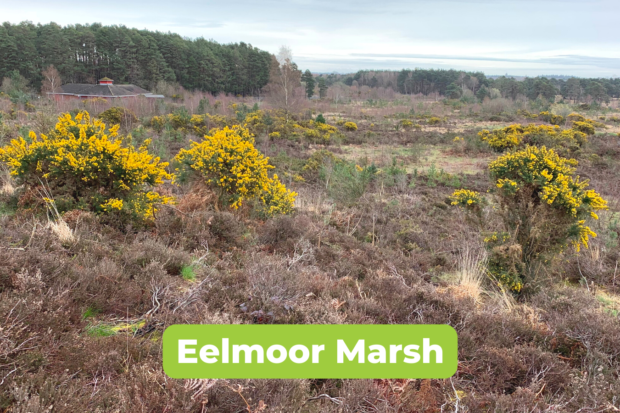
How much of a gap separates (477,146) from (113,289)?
676 inches

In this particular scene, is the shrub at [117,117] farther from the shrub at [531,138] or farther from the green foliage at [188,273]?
the shrub at [531,138]

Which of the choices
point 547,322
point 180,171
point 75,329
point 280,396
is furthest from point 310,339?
point 180,171

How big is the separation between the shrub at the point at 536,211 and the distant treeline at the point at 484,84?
184 ft

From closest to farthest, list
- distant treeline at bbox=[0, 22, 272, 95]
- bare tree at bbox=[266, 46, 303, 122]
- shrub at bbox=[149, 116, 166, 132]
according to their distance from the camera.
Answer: shrub at bbox=[149, 116, 166, 132] < bare tree at bbox=[266, 46, 303, 122] < distant treeline at bbox=[0, 22, 272, 95]

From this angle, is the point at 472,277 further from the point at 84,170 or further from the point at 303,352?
the point at 84,170

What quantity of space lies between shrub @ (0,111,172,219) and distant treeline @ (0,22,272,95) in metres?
44.6

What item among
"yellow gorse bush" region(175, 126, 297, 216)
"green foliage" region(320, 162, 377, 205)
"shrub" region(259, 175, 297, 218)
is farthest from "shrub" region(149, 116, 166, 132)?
"shrub" region(259, 175, 297, 218)

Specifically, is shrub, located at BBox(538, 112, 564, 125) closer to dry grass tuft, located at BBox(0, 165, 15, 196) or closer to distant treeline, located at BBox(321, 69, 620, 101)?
distant treeline, located at BBox(321, 69, 620, 101)

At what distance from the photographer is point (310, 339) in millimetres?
2246

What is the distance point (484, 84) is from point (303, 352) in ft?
276

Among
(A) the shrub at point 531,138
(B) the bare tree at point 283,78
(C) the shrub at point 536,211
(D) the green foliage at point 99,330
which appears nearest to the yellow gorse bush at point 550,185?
(C) the shrub at point 536,211

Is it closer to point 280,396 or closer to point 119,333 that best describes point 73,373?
point 119,333

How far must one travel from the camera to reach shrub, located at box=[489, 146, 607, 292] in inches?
159

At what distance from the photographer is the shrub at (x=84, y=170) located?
4.35m
